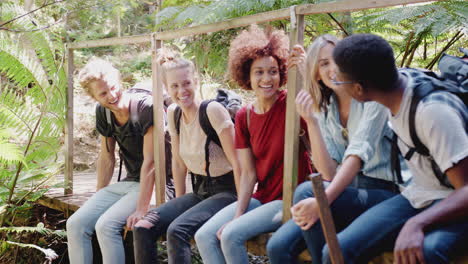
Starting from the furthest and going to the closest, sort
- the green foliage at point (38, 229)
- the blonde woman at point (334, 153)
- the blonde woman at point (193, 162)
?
the green foliage at point (38, 229) < the blonde woman at point (193, 162) < the blonde woman at point (334, 153)

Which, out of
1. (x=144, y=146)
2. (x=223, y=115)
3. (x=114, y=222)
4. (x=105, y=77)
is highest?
(x=105, y=77)

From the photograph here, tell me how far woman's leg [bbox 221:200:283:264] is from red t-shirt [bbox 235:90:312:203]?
0.74 feet

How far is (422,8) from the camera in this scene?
404cm

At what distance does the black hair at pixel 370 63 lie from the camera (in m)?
2.10

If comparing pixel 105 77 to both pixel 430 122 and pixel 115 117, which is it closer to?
pixel 115 117

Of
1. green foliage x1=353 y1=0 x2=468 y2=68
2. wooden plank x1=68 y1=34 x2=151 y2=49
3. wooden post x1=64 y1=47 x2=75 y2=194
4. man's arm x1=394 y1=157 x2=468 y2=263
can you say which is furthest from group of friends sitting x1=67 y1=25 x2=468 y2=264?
green foliage x1=353 y1=0 x2=468 y2=68

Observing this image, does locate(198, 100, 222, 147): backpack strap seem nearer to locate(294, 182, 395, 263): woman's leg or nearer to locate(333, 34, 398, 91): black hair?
locate(294, 182, 395, 263): woman's leg

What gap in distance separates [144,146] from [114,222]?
65cm

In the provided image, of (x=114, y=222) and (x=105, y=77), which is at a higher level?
(x=105, y=77)

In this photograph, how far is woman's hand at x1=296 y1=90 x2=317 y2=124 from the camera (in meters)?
2.68

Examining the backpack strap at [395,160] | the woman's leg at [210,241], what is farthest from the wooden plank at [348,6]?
the woman's leg at [210,241]

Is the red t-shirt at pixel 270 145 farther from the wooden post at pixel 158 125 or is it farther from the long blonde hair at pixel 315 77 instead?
the wooden post at pixel 158 125

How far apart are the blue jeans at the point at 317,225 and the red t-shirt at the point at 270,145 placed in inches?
22.5

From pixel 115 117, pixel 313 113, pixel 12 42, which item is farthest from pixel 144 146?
pixel 12 42
